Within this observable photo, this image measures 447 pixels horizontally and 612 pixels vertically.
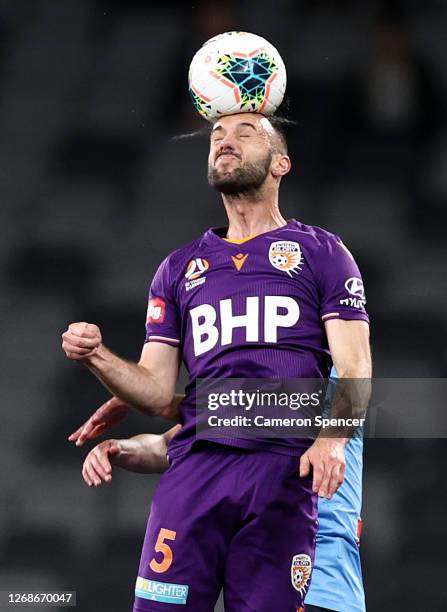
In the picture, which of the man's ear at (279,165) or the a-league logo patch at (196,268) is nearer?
the a-league logo patch at (196,268)

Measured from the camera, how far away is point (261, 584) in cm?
187

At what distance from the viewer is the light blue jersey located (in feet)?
7.31

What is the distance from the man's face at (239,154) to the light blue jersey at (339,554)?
51 centimetres

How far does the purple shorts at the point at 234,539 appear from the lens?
73.9 inches

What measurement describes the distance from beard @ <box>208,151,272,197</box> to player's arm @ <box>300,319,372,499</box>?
1.24ft

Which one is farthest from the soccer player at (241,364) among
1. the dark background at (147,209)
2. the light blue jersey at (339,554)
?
the dark background at (147,209)

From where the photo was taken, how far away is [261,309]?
2.03 m

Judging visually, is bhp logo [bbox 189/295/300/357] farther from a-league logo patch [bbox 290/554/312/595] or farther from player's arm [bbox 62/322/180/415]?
a-league logo patch [bbox 290/554/312/595]

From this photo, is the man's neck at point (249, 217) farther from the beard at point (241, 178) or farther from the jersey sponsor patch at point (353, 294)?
the jersey sponsor patch at point (353, 294)

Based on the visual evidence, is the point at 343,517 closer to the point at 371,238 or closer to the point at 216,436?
the point at 216,436

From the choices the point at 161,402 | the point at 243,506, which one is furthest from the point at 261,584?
the point at 161,402

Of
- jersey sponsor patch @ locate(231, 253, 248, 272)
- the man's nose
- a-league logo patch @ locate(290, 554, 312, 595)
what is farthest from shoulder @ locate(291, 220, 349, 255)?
a-league logo patch @ locate(290, 554, 312, 595)

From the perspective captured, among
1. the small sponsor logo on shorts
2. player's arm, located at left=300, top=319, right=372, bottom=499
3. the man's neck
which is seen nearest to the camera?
player's arm, located at left=300, top=319, right=372, bottom=499

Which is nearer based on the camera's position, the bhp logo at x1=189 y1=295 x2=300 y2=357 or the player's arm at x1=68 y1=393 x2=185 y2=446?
the bhp logo at x1=189 y1=295 x2=300 y2=357
